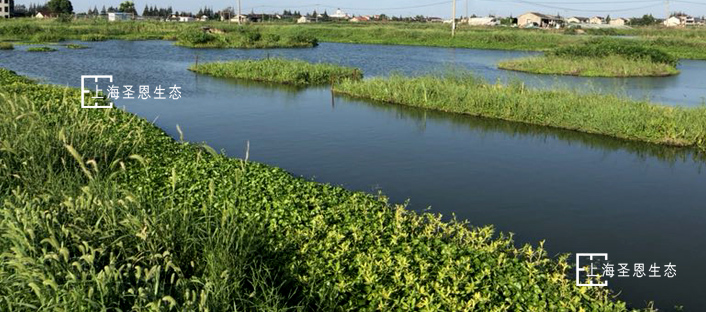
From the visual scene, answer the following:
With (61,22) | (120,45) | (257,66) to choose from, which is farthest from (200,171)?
(61,22)

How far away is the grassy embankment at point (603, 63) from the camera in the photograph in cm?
4003

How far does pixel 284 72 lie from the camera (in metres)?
33.7

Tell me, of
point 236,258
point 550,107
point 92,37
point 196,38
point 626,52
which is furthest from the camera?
point 92,37

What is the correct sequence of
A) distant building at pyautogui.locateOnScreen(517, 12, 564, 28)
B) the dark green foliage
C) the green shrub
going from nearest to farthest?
1. the dark green foliage
2. the green shrub
3. distant building at pyautogui.locateOnScreen(517, 12, 564, 28)

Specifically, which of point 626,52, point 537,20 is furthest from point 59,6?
point 626,52

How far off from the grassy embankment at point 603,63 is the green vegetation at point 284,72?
48.9ft

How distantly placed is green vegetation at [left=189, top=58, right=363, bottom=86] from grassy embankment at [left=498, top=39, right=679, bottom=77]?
14910 millimetres

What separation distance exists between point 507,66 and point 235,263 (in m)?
41.0

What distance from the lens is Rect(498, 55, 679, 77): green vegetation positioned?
39.8 meters

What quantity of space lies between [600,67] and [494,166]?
93.5ft

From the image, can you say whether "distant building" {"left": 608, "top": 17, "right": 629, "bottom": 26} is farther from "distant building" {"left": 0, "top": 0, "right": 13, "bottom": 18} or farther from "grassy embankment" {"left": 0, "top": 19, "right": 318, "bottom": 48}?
"distant building" {"left": 0, "top": 0, "right": 13, "bottom": 18}

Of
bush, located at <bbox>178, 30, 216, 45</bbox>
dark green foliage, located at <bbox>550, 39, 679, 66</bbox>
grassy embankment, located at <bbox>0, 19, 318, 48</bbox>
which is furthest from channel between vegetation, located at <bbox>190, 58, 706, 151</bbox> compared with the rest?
bush, located at <bbox>178, 30, 216, 45</bbox>

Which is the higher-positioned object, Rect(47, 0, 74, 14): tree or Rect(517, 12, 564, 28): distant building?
Rect(47, 0, 74, 14): tree

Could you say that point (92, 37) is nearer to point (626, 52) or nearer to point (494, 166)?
point (626, 52)
